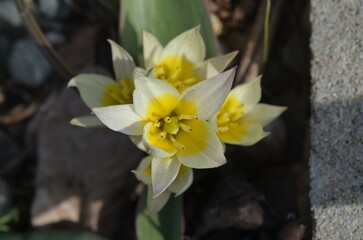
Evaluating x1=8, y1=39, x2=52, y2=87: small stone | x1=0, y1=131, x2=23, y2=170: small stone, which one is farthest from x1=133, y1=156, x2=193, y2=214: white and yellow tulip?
x1=8, y1=39, x2=52, y2=87: small stone

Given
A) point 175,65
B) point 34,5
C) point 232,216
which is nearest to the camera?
point 175,65

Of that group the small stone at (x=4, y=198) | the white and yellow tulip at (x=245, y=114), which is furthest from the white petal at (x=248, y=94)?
the small stone at (x=4, y=198)

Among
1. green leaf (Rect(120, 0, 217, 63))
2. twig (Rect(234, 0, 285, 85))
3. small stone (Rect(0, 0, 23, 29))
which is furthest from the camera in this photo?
small stone (Rect(0, 0, 23, 29))

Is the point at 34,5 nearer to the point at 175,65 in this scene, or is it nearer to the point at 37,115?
the point at 37,115

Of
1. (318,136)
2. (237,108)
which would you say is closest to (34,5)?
(237,108)

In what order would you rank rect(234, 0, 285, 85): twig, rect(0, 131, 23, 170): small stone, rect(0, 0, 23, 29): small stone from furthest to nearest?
rect(0, 0, 23, 29): small stone
rect(0, 131, 23, 170): small stone
rect(234, 0, 285, 85): twig

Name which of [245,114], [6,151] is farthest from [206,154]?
[6,151]

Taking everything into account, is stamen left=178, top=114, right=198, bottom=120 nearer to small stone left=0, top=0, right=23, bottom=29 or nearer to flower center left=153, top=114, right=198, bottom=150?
flower center left=153, top=114, right=198, bottom=150
